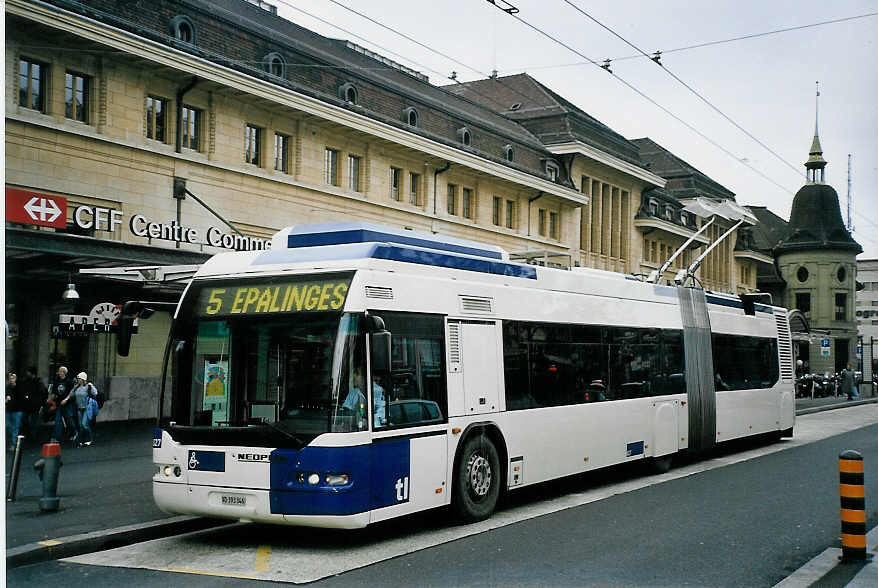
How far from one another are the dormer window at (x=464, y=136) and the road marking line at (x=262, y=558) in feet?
97.7

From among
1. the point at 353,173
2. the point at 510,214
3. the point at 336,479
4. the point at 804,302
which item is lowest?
the point at 336,479

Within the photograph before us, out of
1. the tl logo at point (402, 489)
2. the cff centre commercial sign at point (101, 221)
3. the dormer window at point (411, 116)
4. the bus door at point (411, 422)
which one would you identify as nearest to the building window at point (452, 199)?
the dormer window at point (411, 116)

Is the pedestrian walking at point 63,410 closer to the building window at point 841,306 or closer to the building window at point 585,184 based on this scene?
the building window at point 585,184

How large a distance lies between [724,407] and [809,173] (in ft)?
259

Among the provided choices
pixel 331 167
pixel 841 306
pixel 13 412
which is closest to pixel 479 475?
pixel 13 412

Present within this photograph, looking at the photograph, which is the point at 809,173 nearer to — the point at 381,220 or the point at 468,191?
the point at 468,191

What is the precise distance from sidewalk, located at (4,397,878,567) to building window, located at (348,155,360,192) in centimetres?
1664

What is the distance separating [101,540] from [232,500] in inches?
55.4

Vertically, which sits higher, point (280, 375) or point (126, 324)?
point (126, 324)

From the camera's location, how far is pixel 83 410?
19547mm

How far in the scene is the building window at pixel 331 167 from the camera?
31.8m

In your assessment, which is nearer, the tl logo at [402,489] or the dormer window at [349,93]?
the tl logo at [402,489]

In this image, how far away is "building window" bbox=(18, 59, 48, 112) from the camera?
22406mm

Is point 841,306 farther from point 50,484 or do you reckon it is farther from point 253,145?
point 50,484
